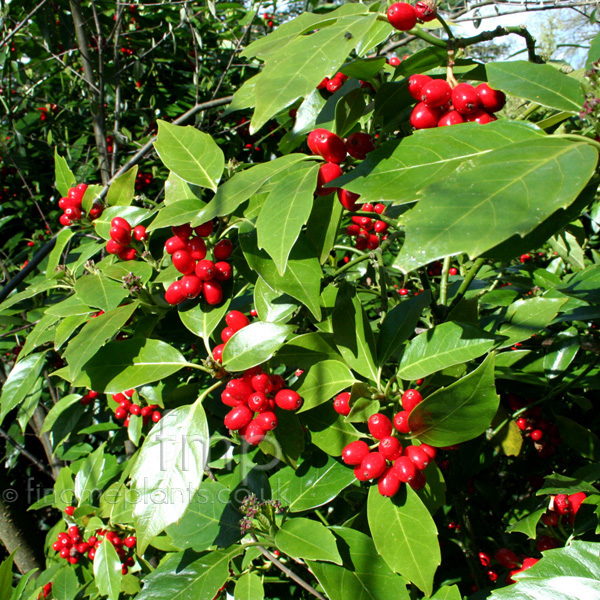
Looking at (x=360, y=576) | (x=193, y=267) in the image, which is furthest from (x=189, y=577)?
(x=193, y=267)

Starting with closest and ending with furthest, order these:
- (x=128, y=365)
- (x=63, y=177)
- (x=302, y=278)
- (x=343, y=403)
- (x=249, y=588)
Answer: (x=302, y=278) < (x=343, y=403) < (x=128, y=365) < (x=249, y=588) < (x=63, y=177)

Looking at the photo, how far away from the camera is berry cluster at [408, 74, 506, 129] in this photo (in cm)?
84

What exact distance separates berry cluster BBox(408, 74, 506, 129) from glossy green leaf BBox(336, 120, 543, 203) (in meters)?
0.09

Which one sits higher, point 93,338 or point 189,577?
point 93,338

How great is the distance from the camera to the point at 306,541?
3.77 feet

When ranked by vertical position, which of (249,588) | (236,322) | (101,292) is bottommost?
(249,588)

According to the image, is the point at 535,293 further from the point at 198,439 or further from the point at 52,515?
the point at 52,515

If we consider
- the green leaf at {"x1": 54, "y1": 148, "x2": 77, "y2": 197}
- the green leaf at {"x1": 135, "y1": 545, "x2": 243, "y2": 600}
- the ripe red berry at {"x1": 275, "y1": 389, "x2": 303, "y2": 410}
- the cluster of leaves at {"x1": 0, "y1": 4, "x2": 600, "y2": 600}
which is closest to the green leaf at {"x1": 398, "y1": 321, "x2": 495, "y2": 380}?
the cluster of leaves at {"x1": 0, "y1": 4, "x2": 600, "y2": 600}

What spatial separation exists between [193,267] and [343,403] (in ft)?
1.54

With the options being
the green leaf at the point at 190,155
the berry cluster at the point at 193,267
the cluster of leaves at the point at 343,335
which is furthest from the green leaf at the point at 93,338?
the green leaf at the point at 190,155

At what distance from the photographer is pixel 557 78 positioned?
0.83 metres

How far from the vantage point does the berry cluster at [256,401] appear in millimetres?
1069

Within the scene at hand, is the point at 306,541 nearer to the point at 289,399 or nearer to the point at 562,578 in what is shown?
the point at 289,399

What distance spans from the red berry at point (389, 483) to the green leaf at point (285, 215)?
50cm
